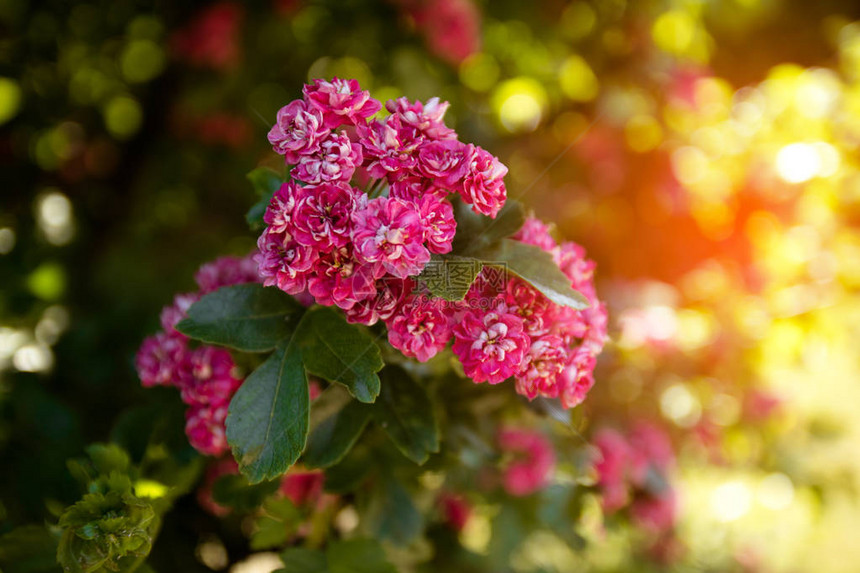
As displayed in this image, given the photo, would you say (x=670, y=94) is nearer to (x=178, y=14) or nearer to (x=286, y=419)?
(x=178, y=14)

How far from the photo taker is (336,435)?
0.88 metres

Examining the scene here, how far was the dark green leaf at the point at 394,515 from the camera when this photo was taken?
1.10 m

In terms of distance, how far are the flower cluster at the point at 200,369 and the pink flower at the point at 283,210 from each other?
0.81 ft

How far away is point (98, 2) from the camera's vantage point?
2107mm

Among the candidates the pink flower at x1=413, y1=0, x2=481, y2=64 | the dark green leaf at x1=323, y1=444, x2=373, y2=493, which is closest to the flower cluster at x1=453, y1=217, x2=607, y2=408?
the dark green leaf at x1=323, y1=444, x2=373, y2=493

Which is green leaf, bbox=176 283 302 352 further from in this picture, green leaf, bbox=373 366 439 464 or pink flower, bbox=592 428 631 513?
pink flower, bbox=592 428 631 513

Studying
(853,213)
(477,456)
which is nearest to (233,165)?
(477,456)

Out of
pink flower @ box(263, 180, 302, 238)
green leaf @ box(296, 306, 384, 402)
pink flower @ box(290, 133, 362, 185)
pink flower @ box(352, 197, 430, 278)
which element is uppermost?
pink flower @ box(290, 133, 362, 185)

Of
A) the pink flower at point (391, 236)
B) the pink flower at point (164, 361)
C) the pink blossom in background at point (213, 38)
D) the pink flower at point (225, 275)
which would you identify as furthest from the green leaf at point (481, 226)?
the pink blossom in background at point (213, 38)

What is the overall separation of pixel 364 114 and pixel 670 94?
183 cm

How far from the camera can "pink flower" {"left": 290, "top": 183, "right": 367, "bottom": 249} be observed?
72 centimetres

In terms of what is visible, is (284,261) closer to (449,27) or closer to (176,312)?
(176,312)

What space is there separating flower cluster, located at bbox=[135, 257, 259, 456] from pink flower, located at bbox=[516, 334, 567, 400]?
1.39 feet

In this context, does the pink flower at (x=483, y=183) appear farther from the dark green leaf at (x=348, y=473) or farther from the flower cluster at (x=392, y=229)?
the dark green leaf at (x=348, y=473)
